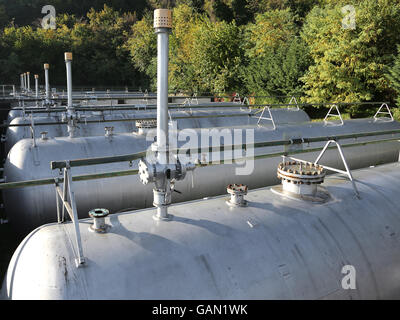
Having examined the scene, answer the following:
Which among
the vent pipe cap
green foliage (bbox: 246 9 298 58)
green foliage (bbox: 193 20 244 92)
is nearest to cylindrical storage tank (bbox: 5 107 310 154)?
the vent pipe cap

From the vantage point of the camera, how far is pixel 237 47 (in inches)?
1609

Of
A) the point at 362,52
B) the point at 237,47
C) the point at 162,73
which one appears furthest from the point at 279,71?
the point at 162,73

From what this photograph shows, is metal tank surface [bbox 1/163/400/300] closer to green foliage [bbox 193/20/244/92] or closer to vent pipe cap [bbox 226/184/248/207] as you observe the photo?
vent pipe cap [bbox 226/184/248/207]

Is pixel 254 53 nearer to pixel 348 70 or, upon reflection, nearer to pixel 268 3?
pixel 348 70

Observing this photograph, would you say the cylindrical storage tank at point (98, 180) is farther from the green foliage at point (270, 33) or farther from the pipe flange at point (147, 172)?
the green foliage at point (270, 33)

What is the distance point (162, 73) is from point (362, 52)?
876 inches

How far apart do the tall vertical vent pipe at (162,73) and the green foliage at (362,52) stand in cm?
2118

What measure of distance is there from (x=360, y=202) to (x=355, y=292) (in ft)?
5.79

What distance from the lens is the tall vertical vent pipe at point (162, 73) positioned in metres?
4.43

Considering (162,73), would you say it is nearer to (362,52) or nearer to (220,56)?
(362,52)

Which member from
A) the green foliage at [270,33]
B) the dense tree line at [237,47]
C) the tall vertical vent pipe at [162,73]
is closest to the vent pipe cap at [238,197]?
the tall vertical vent pipe at [162,73]

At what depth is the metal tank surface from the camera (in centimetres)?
414

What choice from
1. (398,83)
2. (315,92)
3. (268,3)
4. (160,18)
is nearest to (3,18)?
(268,3)

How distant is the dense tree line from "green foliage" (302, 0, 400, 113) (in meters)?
0.06
